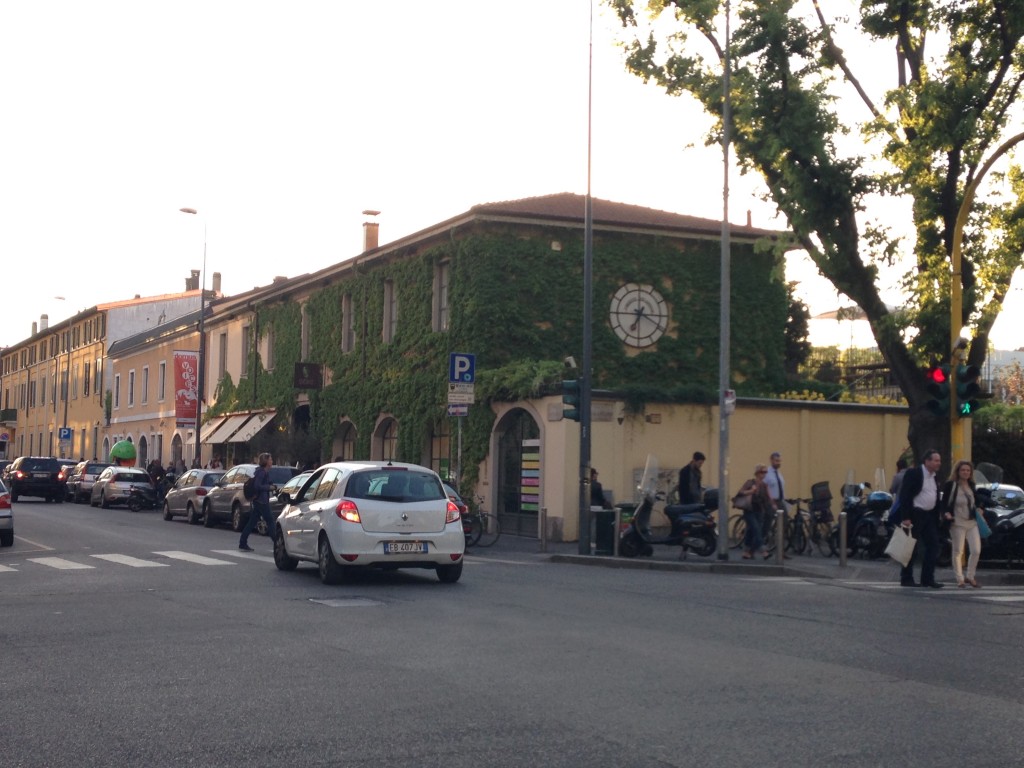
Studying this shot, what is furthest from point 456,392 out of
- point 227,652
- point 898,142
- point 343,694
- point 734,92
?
point 343,694

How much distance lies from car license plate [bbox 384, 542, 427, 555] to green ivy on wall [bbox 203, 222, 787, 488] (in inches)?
480

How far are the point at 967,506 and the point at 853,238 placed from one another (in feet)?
22.9

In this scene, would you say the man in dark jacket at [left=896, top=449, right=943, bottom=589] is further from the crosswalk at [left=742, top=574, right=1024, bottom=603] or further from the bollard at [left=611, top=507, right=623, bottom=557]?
the bollard at [left=611, top=507, right=623, bottom=557]

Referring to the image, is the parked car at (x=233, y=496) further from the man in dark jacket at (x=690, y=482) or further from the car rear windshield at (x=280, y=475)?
the man in dark jacket at (x=690, y=482)

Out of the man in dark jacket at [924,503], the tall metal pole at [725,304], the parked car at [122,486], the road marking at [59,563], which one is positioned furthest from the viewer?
the parked car at [122,486]

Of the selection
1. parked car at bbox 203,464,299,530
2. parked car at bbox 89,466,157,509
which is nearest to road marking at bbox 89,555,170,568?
parked car at bbox 203,464,299,530

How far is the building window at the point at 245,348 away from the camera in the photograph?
49406 millimetres

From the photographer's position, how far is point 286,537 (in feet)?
57.8

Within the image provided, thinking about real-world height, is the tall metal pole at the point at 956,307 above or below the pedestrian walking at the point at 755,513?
above

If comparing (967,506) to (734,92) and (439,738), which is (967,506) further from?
(439,738)

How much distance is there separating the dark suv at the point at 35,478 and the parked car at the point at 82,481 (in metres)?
0.78

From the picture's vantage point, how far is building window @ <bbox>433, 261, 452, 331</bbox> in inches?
1335

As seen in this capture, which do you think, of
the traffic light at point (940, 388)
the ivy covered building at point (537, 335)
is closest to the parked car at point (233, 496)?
the ivy covered building at point (537, 335)

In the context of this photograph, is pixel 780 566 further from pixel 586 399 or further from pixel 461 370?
pixel 461 370
